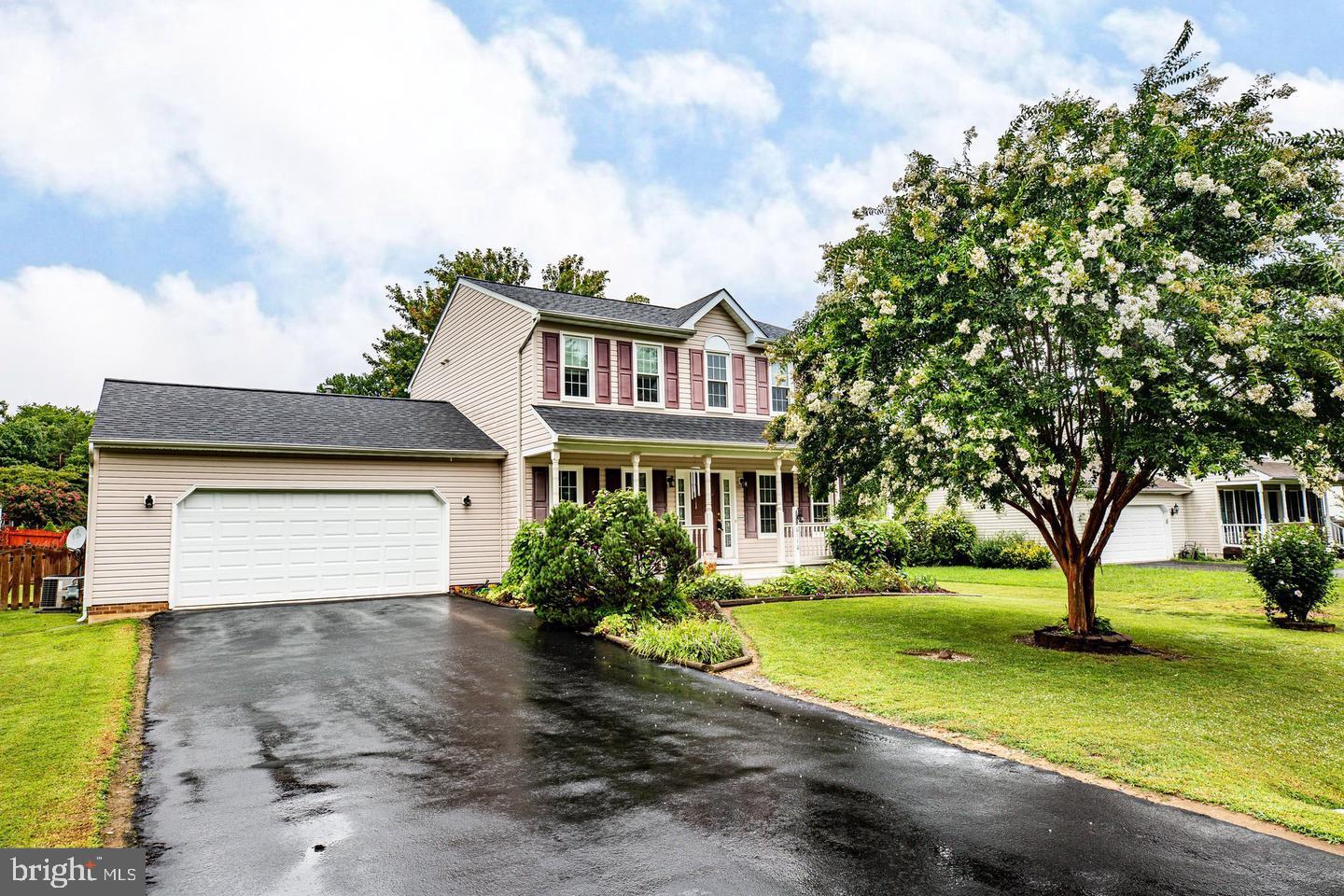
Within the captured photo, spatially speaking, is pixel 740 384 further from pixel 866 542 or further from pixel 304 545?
pixel 304 545

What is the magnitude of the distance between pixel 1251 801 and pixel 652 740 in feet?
12.8

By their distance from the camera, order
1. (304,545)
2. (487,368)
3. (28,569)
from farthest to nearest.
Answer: (487,368) → (28,569) → (304,545)

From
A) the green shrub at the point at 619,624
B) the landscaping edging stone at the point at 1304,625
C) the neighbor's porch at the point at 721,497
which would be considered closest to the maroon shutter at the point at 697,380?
the neighbor's porch at the point at 721,497

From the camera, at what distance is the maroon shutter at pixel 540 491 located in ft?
57.6

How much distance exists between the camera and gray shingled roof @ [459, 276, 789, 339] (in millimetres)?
18844

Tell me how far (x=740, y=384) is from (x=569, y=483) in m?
5.85

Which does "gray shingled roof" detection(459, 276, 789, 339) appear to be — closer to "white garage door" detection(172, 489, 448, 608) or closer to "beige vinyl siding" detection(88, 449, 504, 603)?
"beige vinyl siding" detection(88, 449, 504, 603)

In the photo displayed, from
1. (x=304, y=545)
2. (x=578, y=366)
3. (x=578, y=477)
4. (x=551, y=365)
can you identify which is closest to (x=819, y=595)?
(x=578, y=477)

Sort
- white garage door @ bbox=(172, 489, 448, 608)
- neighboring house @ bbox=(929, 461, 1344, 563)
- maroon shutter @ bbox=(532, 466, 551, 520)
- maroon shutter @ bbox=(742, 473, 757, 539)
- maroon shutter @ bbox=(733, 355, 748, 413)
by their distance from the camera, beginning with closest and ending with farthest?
1. white garage door @ bbox=(172, 489, 448, 608)
2. maroon shutter @ bbox=(532, 466, 551, 520)
3. maroon shutter @ bbox=(742, 473, 757, 539)
4. maroon shutter @ bbox=(733, 355, 748, 413)
5. neighboring house @ bbox=(929, 461, 1344, 563)

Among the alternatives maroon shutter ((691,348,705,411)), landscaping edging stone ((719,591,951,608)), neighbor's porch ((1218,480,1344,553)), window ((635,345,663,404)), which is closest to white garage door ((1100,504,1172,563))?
neighbor's porch ((1218,480,1344,553))

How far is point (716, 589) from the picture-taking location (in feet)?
47.5

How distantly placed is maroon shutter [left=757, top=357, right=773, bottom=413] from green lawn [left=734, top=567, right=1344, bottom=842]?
790cm

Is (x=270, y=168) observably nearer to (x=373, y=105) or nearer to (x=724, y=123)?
(x=373, y=105)

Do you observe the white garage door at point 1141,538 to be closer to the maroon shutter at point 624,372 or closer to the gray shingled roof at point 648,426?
the gray shingled roof at point 648,426
